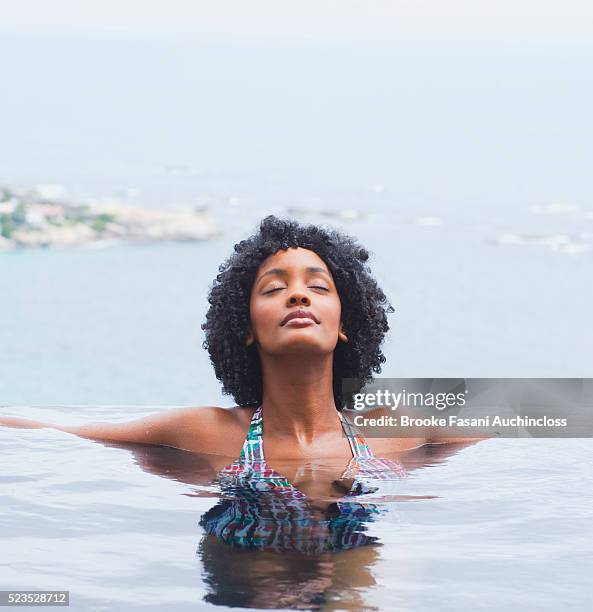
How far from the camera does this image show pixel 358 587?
8.40ft

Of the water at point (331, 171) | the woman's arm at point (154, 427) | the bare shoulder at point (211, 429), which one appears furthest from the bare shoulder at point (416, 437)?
the water at point (331, 171)

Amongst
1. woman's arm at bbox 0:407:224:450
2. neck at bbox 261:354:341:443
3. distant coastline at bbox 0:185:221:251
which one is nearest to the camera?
neck at bbox 261:354:341:443

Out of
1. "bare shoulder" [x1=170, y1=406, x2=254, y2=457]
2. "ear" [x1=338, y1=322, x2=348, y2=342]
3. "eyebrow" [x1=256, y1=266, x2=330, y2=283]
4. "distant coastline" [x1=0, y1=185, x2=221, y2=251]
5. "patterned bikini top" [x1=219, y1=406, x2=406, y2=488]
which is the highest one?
"distant coastline" [x1=0, y1=185, x2=221, y2=251]

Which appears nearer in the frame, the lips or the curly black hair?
the lips

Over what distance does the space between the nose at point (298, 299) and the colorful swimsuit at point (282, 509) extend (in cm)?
41

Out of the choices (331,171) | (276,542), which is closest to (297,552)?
(276,542)

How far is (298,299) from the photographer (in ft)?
11.3

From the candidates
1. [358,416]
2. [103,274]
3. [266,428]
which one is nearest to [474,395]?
[358,416]

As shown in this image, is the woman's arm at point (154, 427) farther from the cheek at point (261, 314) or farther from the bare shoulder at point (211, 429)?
the cheek at point (261, 314)

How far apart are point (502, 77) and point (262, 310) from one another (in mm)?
16922

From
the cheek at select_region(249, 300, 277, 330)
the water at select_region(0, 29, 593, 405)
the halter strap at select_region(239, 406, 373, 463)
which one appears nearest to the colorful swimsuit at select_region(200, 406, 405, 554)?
the halter strap at select_region(239, 406, 373, 463)

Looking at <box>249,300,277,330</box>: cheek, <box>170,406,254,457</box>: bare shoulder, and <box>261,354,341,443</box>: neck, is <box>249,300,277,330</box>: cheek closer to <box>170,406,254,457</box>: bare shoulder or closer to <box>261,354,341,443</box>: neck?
<box>261,354,341,443</box>: neck

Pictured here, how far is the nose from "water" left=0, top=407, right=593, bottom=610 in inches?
20.1

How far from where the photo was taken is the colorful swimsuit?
113 inches
